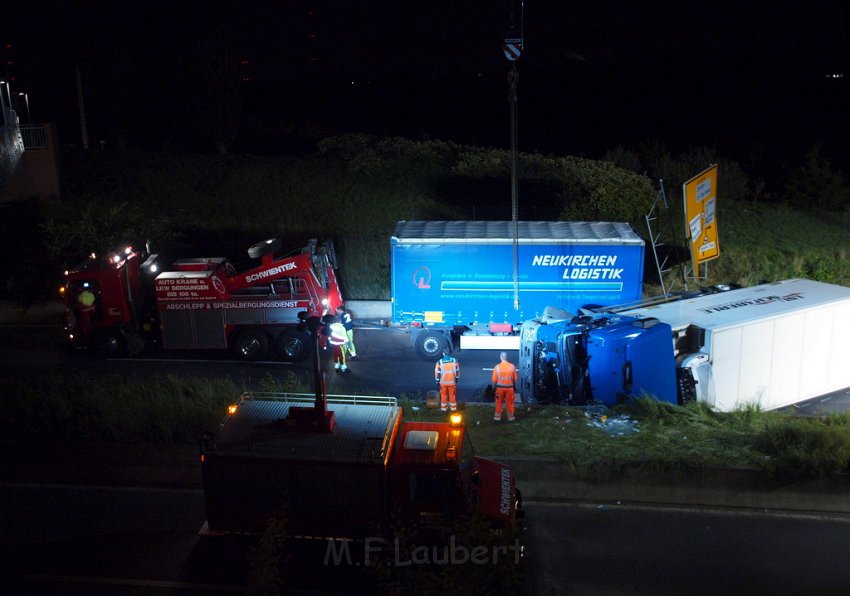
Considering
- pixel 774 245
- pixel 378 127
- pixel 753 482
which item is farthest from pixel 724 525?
pixel 378 127

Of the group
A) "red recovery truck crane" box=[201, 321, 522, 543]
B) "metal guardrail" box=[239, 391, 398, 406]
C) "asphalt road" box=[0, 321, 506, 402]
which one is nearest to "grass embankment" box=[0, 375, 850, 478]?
"metal guardrail" box=[239, 391, 398, 406]

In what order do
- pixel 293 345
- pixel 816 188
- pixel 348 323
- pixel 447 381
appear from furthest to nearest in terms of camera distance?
pixel 816 188
pixel 293 345
pixel 348 323
pixel 447 381

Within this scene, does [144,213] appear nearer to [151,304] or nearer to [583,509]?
[151,304]

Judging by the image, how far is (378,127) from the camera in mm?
40062

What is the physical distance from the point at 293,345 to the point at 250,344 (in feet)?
3.16

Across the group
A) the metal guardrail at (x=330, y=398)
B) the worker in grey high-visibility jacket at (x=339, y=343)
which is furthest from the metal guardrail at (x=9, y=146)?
the metal guardrail at (x=330, y=398)

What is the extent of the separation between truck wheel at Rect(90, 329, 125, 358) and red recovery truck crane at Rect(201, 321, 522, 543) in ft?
33.0

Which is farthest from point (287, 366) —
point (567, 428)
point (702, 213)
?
point (702, 213)

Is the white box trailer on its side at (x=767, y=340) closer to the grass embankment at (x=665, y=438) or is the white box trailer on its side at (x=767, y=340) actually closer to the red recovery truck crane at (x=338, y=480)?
the grass embankment at (x=665, y=438)

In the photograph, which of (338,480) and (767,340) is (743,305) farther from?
(338,480)

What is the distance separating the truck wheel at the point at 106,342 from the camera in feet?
55.6

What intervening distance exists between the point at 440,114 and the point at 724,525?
37.4 metres

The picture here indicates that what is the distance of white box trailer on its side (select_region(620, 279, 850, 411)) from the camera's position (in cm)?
1249

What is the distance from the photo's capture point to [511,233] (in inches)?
671
